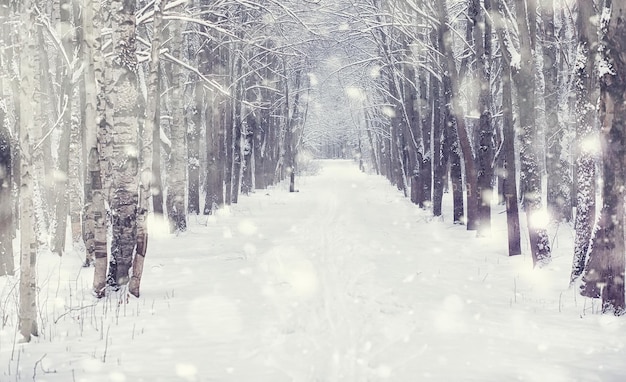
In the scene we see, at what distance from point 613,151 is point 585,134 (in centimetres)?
162

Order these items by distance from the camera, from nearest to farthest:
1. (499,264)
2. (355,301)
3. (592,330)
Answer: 1. (592,330)
2. (355,301)
3. (499,264)

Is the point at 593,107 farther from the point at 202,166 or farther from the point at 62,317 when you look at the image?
the point at 202,166

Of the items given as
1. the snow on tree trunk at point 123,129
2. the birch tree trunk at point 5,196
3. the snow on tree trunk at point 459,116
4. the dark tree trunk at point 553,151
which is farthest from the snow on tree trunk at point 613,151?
the birch tree trunk at point 5,196

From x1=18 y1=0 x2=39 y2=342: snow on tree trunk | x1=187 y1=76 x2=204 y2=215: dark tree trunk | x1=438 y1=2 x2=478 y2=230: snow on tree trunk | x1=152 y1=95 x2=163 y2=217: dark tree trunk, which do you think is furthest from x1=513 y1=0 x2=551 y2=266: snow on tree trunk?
x1=187 y1=76 x2=204 y2=215: dark tree trunk

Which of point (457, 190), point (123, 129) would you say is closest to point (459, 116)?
point (457, 190)

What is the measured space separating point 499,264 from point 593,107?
415 centimetres

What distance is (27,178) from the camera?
592 cm

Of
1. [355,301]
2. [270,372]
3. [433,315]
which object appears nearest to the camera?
[270,372]

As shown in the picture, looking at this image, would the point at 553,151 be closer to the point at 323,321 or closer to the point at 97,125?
the point at 323,321

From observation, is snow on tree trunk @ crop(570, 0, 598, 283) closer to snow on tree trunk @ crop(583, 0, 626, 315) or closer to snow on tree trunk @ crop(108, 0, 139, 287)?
snow on tree trunk @ crop(583, 0, 626, 315)

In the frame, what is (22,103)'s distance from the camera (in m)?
5.75

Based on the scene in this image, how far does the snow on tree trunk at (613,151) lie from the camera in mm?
7188

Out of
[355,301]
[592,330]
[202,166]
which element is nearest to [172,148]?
[355,301]

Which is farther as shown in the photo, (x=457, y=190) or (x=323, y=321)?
(x=457, y=190)
